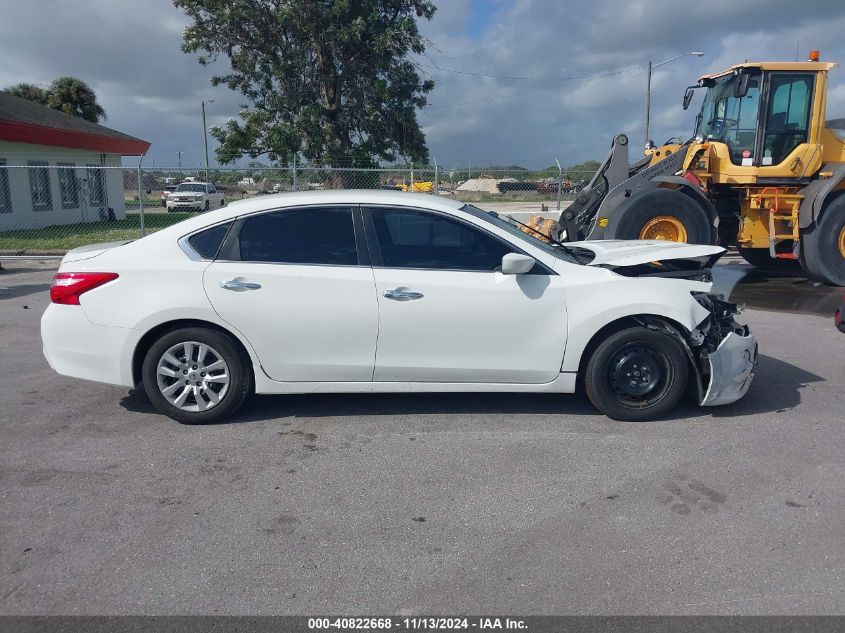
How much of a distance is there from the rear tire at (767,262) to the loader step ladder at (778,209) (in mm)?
1447

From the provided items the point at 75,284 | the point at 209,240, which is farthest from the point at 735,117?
the point at 75,284

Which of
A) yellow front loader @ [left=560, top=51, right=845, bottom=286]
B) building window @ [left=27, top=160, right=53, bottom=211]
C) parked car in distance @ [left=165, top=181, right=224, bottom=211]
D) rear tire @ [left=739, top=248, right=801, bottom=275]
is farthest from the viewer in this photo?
parked car in distance @ [left=165, top=181, right=224, bottom=211]

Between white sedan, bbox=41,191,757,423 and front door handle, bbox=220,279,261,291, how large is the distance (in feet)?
0.05

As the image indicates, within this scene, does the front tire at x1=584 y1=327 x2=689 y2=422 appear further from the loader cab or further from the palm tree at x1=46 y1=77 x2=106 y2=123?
the palm tree at x1=46 y1=77 x2=106 y2=123

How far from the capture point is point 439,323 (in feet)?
16.1

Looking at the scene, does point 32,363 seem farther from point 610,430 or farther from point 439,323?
point 610,430

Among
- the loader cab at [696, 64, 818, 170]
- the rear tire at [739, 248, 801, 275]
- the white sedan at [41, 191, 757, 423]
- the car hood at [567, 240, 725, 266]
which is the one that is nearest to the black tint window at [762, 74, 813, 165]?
the loader cab at [696, 64, 818, 170]

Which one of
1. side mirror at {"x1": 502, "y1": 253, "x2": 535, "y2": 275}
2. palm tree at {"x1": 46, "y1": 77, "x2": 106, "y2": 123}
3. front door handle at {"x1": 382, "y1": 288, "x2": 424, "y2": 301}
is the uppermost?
palm tree at {"x1": 46, "y1": 77, "x2": 106, "y2": 123}

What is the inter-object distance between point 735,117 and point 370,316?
8.98 meters

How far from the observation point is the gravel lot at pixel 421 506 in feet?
10.4

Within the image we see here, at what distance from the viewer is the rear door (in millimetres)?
4934

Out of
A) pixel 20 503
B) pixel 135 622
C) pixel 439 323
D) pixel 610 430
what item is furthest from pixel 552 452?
pixel 20 503

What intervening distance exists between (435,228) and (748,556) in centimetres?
283

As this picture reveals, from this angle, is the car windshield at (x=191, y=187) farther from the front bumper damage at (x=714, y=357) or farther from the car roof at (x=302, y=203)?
the front bumper damage at (x=714, y=357)
